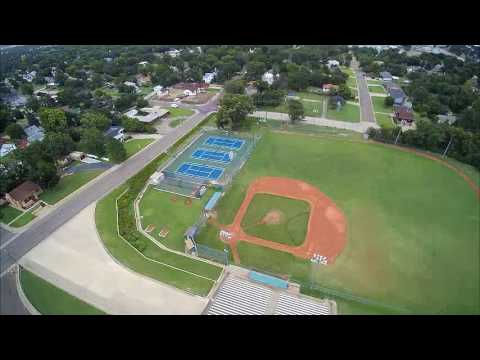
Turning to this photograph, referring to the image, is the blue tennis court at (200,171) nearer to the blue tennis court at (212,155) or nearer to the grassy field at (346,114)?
the blue tennis court at (212,155)

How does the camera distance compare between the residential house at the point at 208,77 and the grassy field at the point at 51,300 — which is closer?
the grassy field at the point at 51,300

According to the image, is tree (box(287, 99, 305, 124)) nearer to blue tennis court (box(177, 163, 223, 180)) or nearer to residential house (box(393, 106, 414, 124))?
residential house (box(393, 106, 414, 124))

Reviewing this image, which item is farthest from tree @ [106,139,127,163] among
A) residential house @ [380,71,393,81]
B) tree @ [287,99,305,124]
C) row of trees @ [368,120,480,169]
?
residential house @ [380,71,393,81]

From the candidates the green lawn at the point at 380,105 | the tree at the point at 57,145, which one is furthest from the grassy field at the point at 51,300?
the green lawn at the point at 380,105

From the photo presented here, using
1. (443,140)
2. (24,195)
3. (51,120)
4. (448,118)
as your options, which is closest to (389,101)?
(448,118)

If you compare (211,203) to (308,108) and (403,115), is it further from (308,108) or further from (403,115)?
(403,115)

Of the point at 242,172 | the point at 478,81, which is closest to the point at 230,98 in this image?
the point at 242,172

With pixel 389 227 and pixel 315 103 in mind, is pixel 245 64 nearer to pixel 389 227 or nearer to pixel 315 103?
pixel 315 103
